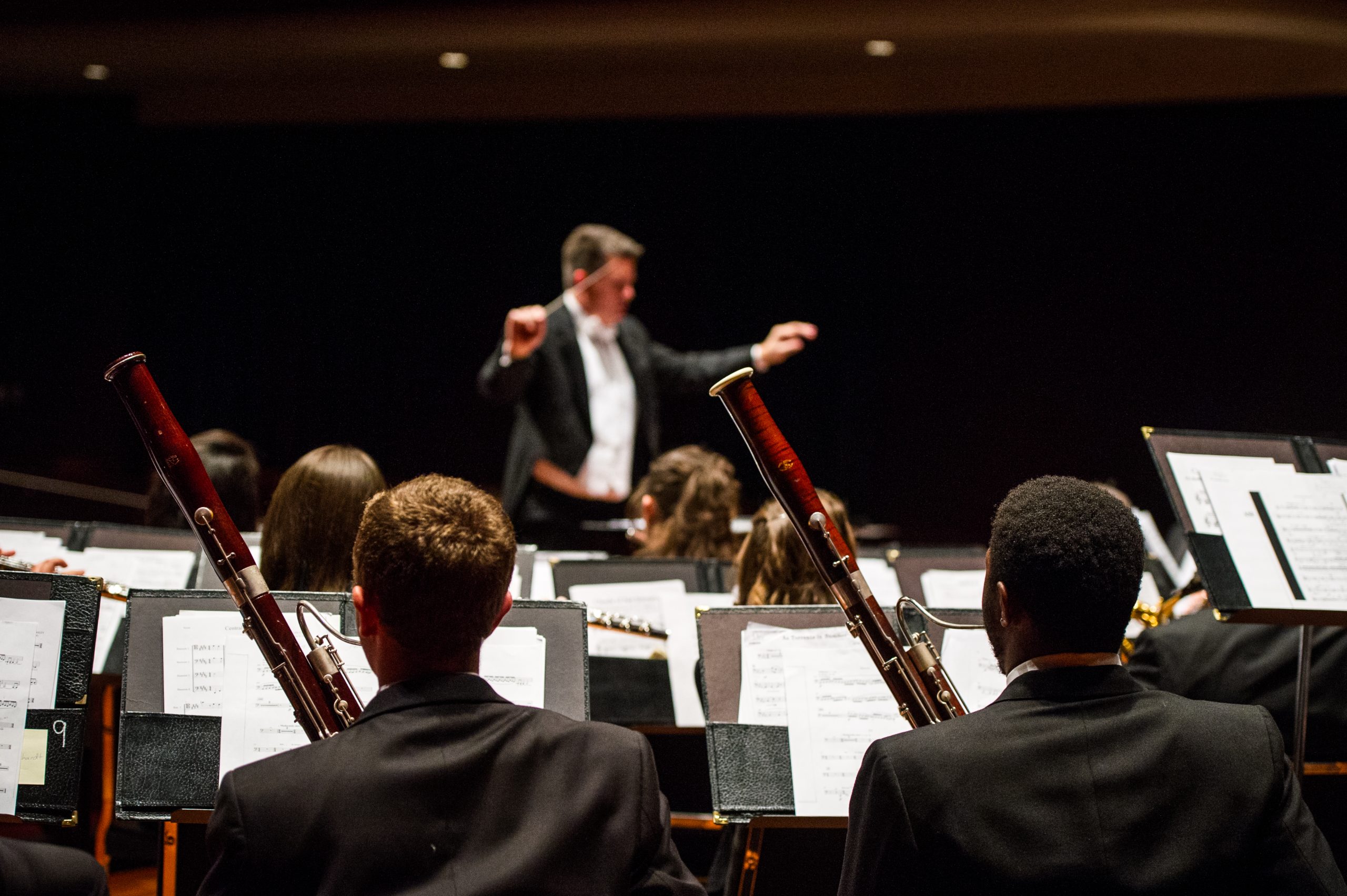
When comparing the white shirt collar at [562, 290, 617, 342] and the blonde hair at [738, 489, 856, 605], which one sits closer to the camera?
the blonde hair at [738, 489, 856, 605]

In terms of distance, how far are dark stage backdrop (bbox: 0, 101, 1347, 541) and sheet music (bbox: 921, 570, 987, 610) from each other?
3.68 m

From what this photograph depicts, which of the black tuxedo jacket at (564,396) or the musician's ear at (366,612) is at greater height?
the black tuxedo jacket at (564,396)

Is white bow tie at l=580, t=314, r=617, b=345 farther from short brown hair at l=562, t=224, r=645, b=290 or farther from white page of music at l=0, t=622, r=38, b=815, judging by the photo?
white page of music at l=0, t=622, r=38, b=815

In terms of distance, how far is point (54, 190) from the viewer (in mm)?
6758

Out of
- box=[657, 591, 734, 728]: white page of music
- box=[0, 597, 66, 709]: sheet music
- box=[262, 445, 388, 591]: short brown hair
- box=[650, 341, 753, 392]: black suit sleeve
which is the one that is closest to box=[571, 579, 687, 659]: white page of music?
box=[657, 591, 734, 728]: white page of music

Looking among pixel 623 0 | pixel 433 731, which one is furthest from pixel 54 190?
pixel 433 731

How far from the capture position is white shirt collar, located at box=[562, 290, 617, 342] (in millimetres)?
5336

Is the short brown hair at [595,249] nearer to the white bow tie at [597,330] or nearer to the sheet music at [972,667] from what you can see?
the white bow tie at [597,330]

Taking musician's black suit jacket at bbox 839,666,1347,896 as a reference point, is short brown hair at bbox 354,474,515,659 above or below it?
above

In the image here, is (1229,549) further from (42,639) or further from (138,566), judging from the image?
(138,566)

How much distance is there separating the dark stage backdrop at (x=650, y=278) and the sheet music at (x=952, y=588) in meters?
3.68

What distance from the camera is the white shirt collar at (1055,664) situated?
53.7 inches

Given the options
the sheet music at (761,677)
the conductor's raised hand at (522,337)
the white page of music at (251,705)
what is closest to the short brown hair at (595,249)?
the conductor's raised hand at (522,337)

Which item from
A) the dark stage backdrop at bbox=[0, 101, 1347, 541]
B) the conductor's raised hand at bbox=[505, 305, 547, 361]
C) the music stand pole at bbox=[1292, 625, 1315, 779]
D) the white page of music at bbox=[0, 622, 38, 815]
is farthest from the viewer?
the dark stage backdrop at bbox=[0, 101, 1347, 541]
